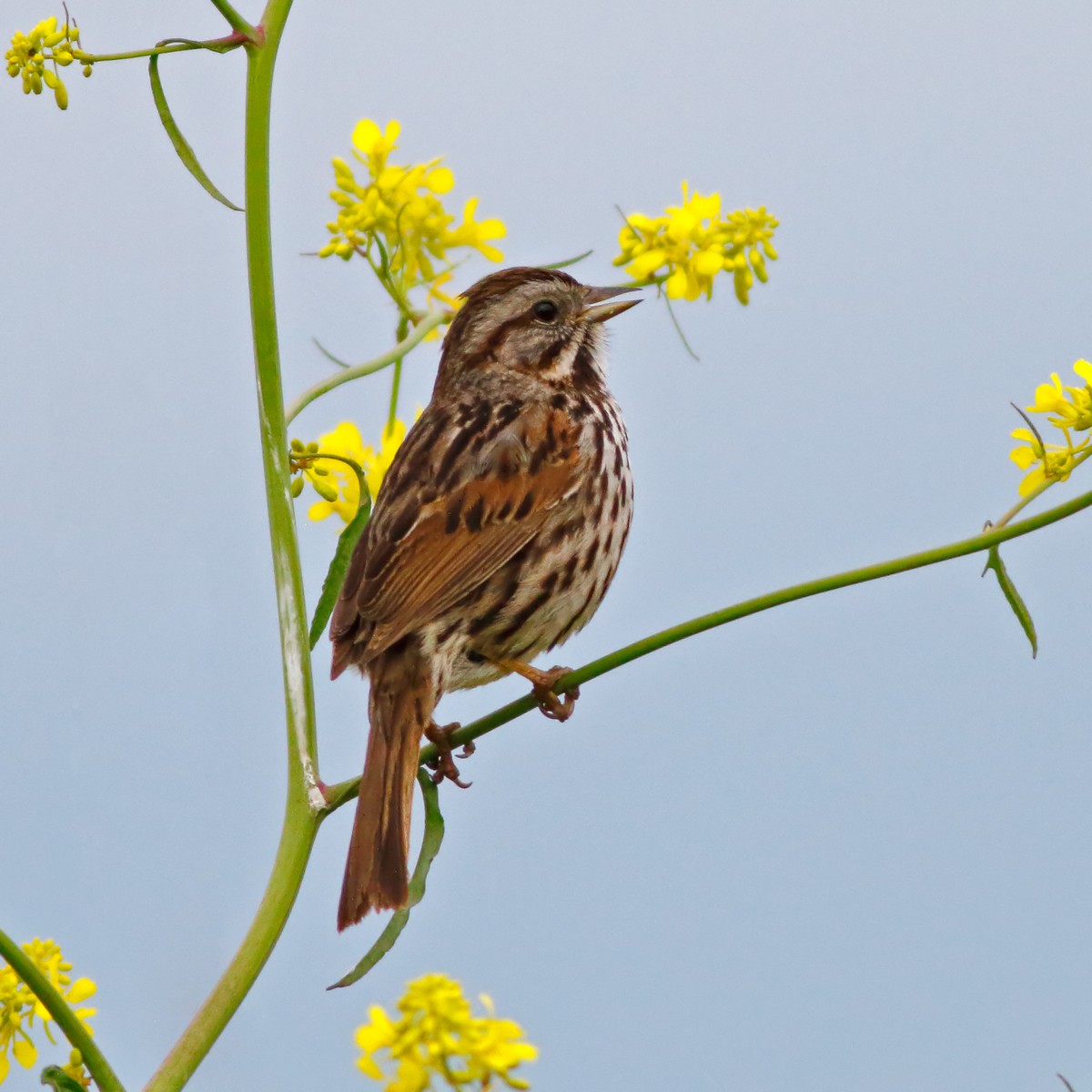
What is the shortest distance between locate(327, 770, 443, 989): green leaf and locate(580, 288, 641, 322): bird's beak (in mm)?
1648

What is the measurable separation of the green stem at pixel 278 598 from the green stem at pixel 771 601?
0.10 m

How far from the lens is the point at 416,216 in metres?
3.87

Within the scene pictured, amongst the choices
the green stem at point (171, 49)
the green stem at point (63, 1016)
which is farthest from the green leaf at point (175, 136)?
the green stem at point (63, 1016)

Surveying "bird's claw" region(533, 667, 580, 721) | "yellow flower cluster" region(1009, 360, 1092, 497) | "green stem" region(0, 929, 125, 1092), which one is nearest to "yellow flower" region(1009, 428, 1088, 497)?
"yellow flower cluster" region(1009, 360, 1092, 497)

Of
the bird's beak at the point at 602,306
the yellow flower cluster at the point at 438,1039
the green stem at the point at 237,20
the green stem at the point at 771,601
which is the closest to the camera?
the yellow flower cluster at the point at 438,1039

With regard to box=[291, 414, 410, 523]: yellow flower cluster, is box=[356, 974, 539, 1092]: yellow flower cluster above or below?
below

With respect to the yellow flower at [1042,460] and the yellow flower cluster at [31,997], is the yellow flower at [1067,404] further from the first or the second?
the yellow flower cluster at [31,997]

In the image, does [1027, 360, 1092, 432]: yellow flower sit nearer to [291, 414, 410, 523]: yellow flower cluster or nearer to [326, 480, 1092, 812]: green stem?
[326, 480, 1092, 812]: green stem

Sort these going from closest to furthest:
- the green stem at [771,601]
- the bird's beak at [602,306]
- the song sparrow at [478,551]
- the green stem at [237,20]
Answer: the green stem at [771,601], the green stem at [237,20], the song sparrow at [478,551], the bird's beak at [602,306]

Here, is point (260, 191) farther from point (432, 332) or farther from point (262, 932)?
point (262, 932)

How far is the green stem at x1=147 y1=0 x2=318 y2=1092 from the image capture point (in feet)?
9.02

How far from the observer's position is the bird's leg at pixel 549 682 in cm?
376

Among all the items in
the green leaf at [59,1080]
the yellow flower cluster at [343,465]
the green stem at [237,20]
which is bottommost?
the green leaf at [59,1080]

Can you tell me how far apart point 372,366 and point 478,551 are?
1.83ft
